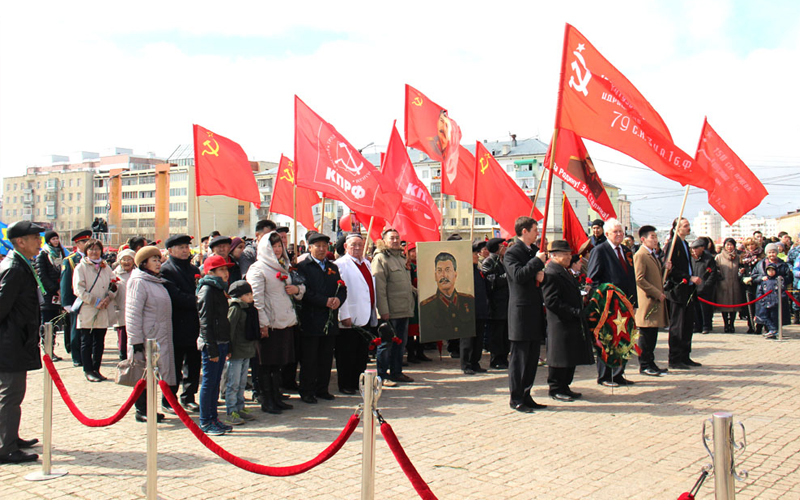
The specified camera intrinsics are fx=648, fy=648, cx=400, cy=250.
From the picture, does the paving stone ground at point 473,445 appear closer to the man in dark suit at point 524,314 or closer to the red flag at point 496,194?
the man in dark suit at point 524,314

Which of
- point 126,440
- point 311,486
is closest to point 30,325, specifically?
point 126,440

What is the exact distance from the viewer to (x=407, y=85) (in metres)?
12.7

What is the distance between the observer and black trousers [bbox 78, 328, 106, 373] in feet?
31.5

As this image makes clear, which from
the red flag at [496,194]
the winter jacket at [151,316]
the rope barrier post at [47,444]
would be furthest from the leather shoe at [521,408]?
the red flag at [496,194]

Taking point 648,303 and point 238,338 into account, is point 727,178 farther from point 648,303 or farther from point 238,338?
point 238,338


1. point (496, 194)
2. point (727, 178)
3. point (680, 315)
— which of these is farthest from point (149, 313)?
point (727, 178)

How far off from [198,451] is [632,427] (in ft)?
14.2

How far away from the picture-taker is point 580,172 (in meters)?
11.3

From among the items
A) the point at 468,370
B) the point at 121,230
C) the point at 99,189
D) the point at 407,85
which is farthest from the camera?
the point at 99,189

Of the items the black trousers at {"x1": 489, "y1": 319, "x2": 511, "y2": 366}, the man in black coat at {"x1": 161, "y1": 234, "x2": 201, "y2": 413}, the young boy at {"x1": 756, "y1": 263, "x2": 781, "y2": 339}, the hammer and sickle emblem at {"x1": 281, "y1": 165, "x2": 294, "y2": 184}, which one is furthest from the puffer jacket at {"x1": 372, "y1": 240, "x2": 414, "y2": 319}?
the young boy at {"x1": 756, "y1": 263, "x2": 781, "y2": 339}

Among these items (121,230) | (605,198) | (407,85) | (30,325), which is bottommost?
(30,325)

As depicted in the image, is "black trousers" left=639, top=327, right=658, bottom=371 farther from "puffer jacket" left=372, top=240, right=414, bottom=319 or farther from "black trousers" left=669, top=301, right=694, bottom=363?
"puffer jacket" left=372, top=240, right=414, bottom=319

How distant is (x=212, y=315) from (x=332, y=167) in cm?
424

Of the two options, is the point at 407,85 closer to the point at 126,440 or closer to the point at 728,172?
the point at 728,172
